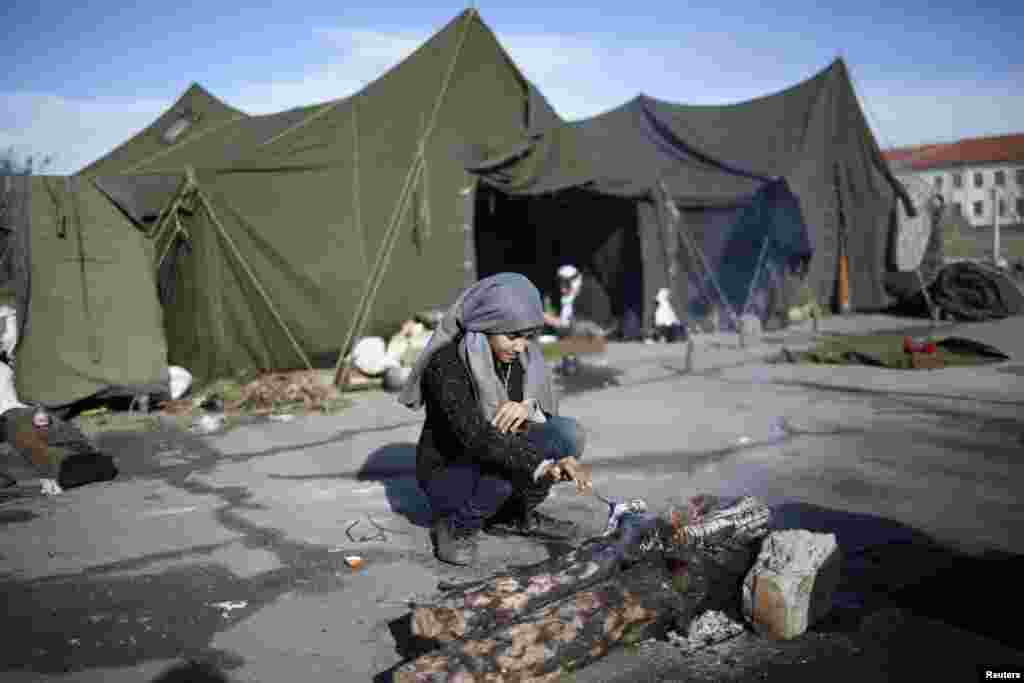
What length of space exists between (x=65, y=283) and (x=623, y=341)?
314 inches

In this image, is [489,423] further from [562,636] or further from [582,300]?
[582,300]

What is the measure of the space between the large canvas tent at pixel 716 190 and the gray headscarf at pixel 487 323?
773cm

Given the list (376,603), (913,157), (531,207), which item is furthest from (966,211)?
(376,603)

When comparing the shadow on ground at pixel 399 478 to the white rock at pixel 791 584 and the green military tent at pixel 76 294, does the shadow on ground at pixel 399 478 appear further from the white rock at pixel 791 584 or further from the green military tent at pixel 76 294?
the green military tent at pixel 76 294

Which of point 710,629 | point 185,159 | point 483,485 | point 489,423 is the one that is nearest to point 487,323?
point 489,423

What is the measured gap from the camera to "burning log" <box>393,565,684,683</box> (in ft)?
8.32

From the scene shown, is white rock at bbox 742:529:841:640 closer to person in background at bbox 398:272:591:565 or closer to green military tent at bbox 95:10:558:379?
person in background at bbox 398:272:591:565

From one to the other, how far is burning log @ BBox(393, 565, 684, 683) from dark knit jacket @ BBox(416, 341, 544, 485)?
77 centimetres

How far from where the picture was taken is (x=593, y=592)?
2.91 metres

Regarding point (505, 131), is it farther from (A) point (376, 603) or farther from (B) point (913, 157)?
(B) point (913, 157)

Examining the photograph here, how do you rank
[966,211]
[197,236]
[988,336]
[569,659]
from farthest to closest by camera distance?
[966,211], [988,336], [197,236], [569,659]

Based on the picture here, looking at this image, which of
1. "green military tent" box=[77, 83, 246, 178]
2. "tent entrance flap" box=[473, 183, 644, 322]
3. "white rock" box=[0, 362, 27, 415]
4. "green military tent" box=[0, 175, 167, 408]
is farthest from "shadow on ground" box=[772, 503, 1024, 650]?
"green military tent" box=[77, 83, 246, 178]

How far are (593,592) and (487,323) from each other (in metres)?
1.29

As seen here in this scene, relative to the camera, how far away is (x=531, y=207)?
1444cm
